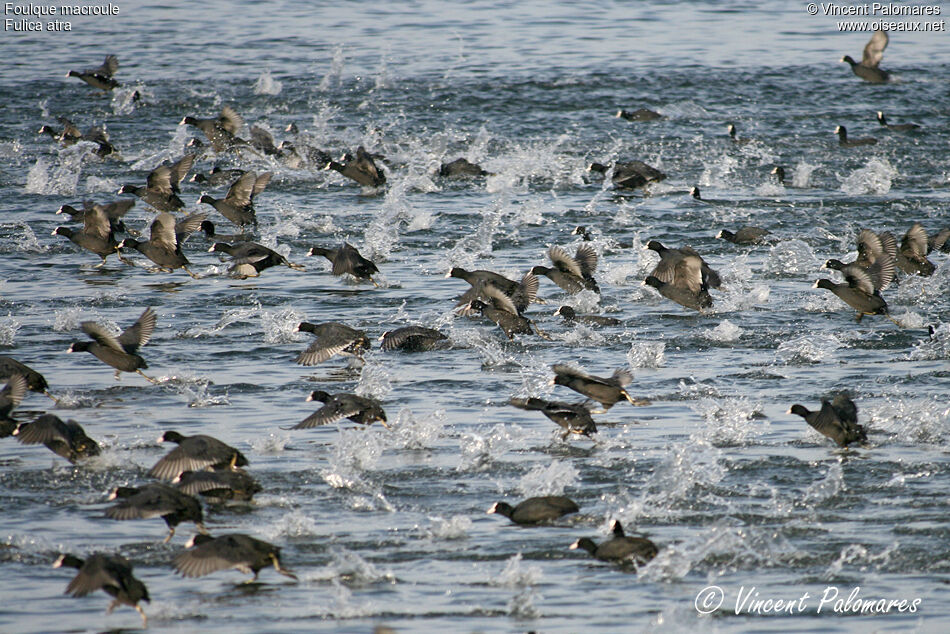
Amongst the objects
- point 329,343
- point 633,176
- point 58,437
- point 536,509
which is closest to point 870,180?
point 633,176

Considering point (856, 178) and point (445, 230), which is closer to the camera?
point (445, 230)

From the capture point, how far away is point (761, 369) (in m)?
10.1

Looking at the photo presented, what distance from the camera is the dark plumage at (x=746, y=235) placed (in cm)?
1437

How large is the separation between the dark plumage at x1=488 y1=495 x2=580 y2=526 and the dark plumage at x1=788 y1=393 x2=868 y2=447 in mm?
1960

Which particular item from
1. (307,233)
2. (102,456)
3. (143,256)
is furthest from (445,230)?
(102,456)

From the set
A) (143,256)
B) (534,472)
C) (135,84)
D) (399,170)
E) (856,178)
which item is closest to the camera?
(534,472)

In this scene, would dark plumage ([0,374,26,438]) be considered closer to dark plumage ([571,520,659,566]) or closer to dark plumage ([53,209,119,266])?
dark plumage ([571,520,659,566])

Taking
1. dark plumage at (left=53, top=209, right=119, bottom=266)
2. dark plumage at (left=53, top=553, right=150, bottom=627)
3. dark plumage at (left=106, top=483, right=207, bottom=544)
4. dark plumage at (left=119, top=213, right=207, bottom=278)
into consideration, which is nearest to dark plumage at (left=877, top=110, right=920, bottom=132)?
dark plumage at (left=119, top=213, right=207, bottom=278)

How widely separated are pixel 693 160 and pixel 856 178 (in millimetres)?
2644

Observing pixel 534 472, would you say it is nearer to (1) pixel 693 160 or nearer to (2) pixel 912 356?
(2) pixel 912 356

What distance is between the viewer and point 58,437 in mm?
7754

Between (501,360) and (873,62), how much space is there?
1500cm

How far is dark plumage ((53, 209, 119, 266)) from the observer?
1362cm

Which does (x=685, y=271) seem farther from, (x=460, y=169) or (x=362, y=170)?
(x=362, y=170)
